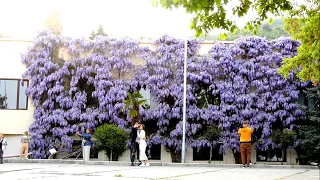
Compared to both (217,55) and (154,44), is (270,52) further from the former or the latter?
(154,44)

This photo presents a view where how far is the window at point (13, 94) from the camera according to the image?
29062 mm

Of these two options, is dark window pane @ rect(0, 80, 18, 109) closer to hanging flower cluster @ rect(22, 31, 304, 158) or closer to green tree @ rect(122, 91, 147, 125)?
hanging flower cluster @ rect(22, 31, 304, 158)

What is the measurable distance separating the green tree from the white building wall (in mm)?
5539

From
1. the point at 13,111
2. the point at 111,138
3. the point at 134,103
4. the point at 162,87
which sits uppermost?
the point at 162,87

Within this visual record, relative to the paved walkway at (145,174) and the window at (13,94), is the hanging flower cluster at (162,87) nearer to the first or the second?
the window at (13,94)

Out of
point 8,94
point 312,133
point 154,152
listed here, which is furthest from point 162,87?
point 8,94

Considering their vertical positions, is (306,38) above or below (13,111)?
above

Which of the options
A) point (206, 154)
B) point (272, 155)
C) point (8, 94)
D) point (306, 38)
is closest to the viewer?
point (306, 38)

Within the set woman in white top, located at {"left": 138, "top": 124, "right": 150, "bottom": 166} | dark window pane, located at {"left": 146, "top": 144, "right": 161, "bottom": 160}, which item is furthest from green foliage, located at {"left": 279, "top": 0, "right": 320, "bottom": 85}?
dark window pane, located at {"left": 146, "top": 144, "right": 161, "bottom": 160}

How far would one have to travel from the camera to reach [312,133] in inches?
1019

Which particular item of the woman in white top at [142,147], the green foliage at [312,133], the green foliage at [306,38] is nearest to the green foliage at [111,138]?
the woman in white top at [142,147]

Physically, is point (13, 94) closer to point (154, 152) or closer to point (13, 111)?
point (13, 111)

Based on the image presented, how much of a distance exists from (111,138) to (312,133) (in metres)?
9.98

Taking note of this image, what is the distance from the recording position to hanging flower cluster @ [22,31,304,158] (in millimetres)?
27797
